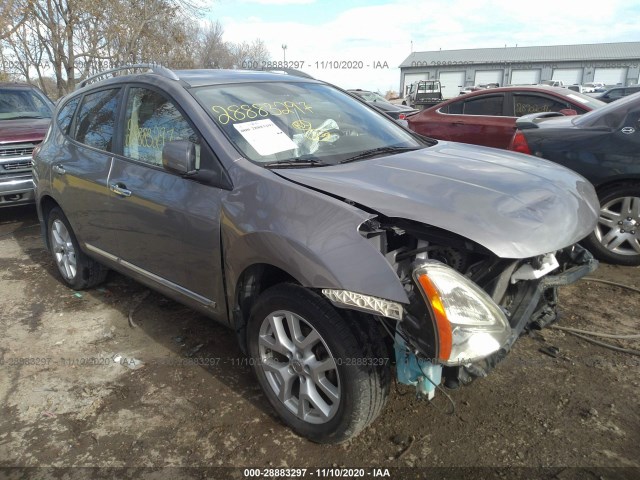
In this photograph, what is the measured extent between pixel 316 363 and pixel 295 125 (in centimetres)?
146

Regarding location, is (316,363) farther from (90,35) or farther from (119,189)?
(90,35)

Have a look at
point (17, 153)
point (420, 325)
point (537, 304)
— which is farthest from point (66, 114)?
point (537, 304)

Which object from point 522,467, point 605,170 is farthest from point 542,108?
point 522,467

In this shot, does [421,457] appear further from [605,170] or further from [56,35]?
[56,35]

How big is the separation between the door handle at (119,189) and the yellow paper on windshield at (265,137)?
3.06ft

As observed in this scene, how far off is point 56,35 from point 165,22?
5.21 m

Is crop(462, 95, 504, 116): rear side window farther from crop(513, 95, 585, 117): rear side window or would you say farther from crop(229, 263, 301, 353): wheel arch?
crop(229, 263, 301, 353): wheel arch

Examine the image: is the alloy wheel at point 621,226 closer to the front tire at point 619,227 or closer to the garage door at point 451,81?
the front tire at point 619,227

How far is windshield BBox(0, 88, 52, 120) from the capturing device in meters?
7.58

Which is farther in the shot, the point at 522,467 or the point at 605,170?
the point at 605,170

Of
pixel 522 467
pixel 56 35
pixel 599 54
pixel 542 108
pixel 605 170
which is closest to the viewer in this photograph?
pixel 522 467

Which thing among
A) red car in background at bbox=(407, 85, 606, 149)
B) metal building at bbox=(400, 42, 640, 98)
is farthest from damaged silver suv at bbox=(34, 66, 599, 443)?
metal building at bbox=(400, 42, 640, 98)

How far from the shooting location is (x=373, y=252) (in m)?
2.00

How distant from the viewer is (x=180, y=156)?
2.58 metres
